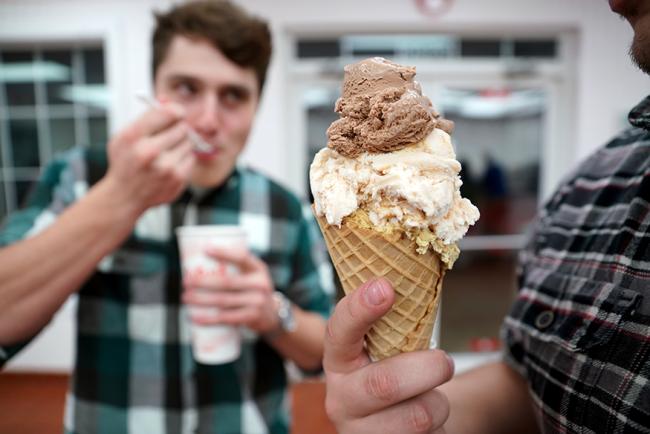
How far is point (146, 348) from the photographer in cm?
126

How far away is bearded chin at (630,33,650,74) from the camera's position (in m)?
0.58

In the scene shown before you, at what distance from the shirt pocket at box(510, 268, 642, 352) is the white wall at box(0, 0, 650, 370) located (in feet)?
9.34

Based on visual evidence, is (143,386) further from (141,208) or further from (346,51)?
(346,51)

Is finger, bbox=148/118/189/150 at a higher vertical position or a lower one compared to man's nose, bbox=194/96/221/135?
lower

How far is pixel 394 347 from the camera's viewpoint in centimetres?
70

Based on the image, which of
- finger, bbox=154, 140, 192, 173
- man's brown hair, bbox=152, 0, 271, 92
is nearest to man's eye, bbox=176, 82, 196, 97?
man's brown hair, bbox=152, 0, 271, 92

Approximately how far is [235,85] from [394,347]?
93 cm

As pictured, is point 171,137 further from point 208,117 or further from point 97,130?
point 97,130

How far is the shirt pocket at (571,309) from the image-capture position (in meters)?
0.68

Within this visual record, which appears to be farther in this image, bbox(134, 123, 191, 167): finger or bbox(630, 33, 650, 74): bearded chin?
bbox(134, 123, 191, 167): finger

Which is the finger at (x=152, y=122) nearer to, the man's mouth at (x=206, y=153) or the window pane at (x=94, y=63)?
the man's mouth at (x=206, y=153)

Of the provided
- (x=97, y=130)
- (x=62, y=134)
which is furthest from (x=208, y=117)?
(x=62, y=134)

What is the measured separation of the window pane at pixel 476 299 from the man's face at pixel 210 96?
322cm

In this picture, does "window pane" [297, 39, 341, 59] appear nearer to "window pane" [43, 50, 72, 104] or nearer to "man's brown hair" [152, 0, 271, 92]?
"window pane" [43, 50, 72, 104]
